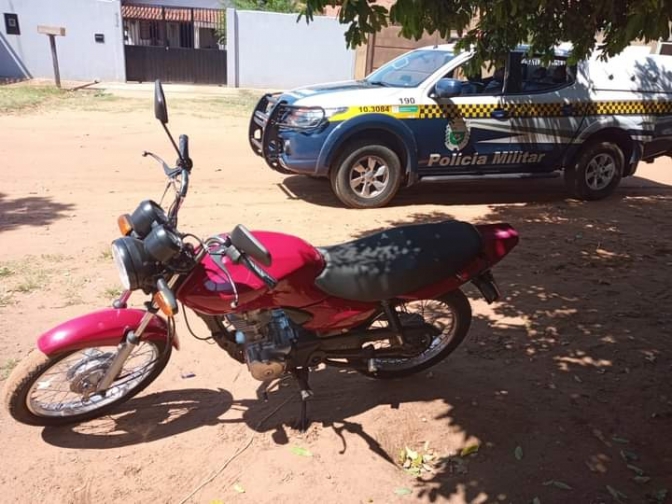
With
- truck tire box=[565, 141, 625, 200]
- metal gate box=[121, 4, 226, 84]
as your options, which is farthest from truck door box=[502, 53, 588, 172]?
metal gate box=[121, 4, 226, 84]

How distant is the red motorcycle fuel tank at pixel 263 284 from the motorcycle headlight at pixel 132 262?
8.7 inches

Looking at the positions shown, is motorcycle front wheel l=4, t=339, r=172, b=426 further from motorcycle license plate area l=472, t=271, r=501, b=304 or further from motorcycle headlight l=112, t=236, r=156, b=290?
motorcycle license plate area l=472, t=271, r=501, b=304

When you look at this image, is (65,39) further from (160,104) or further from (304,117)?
(160,104)

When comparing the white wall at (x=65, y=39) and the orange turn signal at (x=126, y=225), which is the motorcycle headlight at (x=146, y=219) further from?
the white wall at (x=65, y=39)

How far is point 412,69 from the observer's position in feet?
23.7

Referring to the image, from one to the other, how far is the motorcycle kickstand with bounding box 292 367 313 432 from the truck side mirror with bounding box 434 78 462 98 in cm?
443

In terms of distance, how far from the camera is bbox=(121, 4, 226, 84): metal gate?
19.6 metres

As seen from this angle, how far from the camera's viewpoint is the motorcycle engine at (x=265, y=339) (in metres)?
2.89

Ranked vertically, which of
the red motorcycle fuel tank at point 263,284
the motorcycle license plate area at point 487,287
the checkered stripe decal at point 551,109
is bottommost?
the motorcycle license plate area at point 487,287

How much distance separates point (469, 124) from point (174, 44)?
24.5 m

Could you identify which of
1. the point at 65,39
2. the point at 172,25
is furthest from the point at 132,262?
the point at 172,25

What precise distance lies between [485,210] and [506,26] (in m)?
3.72

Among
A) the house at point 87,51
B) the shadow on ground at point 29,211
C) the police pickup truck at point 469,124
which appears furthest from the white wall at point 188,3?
the police pickup truck at point 469,124

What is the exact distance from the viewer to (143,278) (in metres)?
2.43
